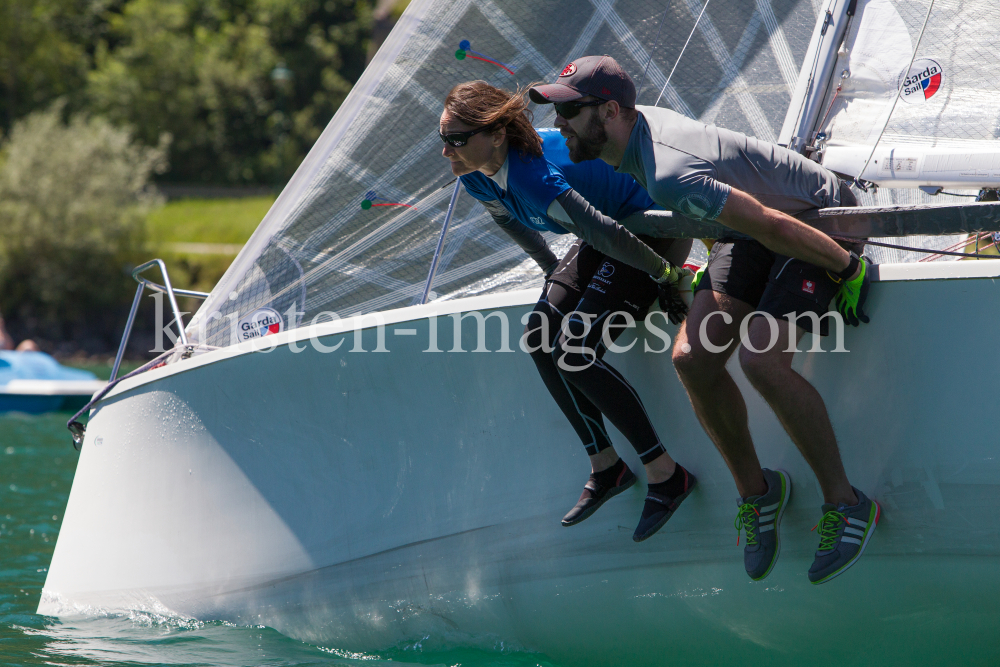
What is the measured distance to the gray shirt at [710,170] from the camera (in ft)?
7.10

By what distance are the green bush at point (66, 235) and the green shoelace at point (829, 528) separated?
24206 mm

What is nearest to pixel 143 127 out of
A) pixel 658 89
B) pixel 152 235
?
pixel 152 235

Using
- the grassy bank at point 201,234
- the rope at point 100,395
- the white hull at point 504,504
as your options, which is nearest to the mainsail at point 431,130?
the rope at point 100,395

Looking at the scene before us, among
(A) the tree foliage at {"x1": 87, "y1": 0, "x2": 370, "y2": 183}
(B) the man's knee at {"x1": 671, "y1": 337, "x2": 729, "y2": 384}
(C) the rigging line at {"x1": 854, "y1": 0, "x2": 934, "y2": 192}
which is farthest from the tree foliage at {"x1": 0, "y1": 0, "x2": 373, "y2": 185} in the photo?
(B) the man's knee at {"x1": 671, "y1": 337, "x2": 729, "y2": 384}

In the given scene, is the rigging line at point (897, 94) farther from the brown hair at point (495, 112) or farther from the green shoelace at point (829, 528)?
the green shoelace at point (829, 528)

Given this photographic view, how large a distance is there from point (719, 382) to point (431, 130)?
1.99m

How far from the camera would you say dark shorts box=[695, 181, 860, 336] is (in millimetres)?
2283

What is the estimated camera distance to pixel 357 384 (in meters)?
3.33

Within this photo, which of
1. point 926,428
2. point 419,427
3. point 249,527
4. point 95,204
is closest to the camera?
point 926,428

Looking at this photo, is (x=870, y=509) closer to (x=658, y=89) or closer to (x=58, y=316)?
(x=658, y=89)

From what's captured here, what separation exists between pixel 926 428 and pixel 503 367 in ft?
→ 4.09

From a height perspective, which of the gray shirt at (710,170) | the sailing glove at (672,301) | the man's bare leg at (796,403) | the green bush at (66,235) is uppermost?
the green bush at (66,235)

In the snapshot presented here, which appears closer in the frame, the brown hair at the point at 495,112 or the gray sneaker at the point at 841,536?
the gray sneaker at the point at 841,536

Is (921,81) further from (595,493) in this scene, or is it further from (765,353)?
(595,493)
